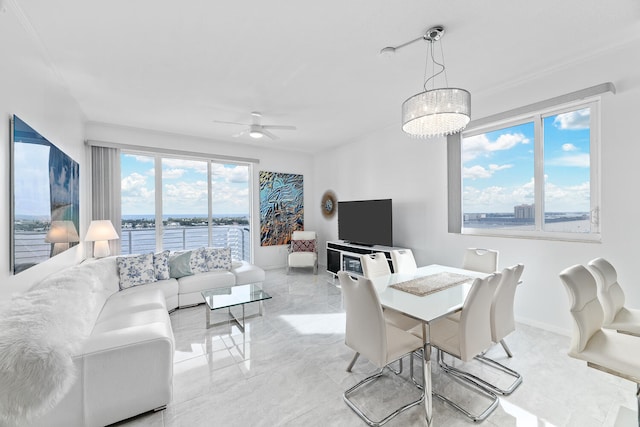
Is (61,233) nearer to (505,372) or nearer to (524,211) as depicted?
(505,372)

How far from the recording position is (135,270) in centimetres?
339

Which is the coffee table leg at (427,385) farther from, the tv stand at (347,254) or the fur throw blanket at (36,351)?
the tv stand at (347,254)

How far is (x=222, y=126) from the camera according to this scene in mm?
4316

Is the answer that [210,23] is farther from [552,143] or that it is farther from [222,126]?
[552,143]

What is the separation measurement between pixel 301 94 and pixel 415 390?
3.09m

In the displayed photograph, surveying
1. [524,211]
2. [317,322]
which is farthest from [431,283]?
[524,211]

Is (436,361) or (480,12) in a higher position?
(480,12)

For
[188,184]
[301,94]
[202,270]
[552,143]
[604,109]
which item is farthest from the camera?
[188,184]

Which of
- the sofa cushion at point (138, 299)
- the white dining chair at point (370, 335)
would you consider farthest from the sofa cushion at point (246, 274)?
the white dining chair at point (370, 335)

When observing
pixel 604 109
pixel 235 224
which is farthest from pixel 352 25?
pixel 235 224

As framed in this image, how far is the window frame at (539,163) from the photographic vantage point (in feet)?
8.37

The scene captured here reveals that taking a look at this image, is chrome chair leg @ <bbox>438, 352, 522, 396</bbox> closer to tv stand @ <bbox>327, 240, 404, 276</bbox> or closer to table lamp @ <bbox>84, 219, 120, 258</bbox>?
tv stand @ <bbox>327, 240, 404, 276</bbox>

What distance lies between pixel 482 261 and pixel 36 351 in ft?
10.9

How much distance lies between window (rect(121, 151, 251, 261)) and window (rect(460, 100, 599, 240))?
13.3 feet
